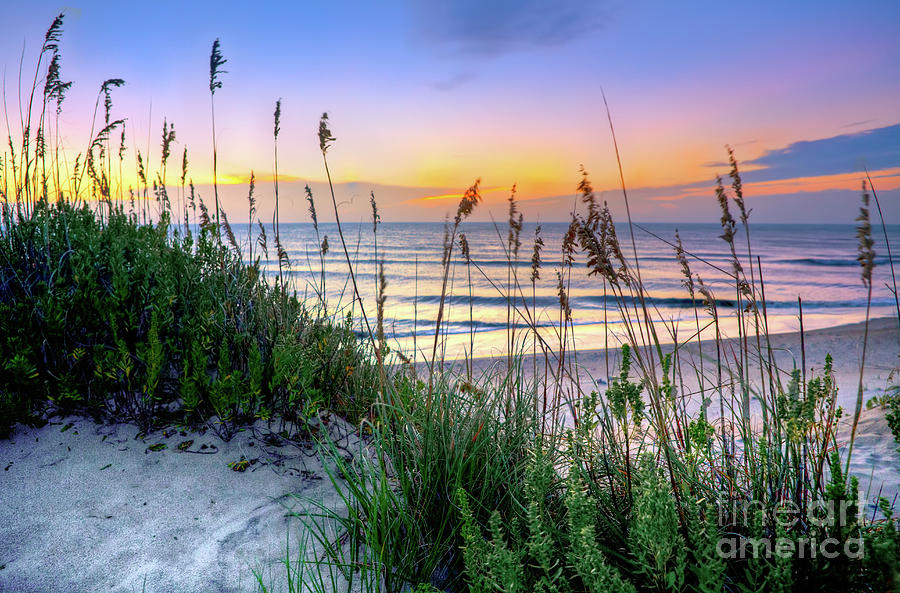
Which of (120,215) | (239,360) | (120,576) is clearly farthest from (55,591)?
(120,215)

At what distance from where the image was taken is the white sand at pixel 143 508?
230cm

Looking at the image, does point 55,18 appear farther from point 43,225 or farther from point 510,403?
point 510,403

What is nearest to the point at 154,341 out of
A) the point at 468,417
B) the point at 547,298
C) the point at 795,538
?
the point at 468,417

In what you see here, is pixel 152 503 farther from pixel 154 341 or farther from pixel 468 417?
pixel 468 417

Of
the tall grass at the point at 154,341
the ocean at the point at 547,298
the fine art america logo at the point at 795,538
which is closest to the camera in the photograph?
the fine art america logo at the point at 795,538

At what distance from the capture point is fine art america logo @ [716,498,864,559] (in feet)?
5.12

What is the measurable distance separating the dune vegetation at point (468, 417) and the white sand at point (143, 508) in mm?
140

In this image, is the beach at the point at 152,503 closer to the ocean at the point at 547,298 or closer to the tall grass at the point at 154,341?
the tall grass at the point at 154,341

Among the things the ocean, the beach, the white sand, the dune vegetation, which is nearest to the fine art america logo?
the dune vegetation

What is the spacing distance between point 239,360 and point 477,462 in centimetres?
195

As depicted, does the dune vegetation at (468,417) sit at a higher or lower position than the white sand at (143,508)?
higher

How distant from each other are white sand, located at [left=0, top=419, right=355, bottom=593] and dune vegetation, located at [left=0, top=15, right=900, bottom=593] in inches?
5.5

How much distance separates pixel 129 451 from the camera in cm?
301

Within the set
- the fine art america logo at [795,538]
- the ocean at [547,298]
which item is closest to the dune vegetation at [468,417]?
the fine art america logo at [795,538]
